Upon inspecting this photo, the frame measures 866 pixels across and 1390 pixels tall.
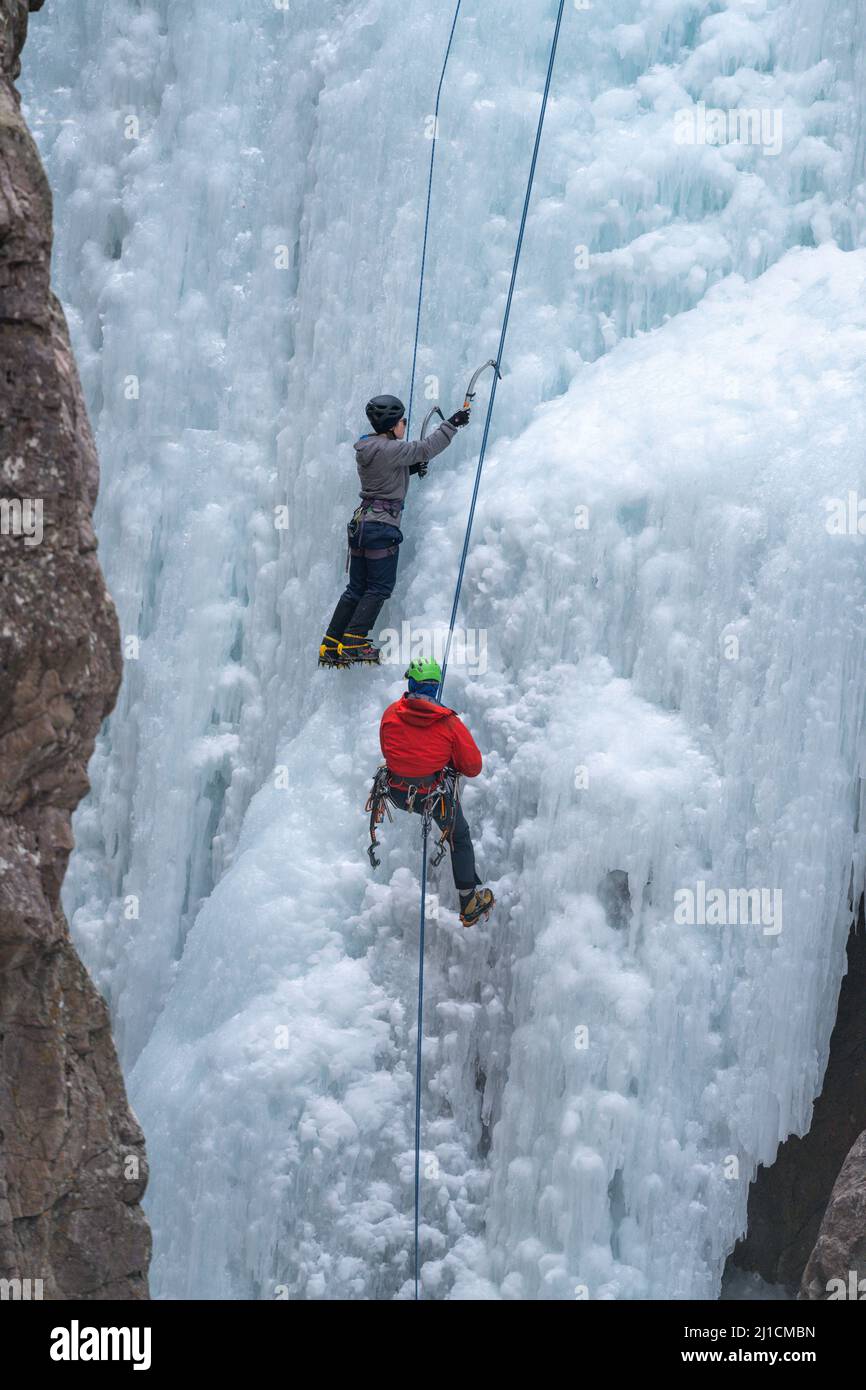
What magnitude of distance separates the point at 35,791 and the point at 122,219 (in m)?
4.42

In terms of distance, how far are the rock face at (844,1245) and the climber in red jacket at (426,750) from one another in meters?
2.33

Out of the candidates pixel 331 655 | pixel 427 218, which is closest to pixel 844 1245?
pixel 331 655

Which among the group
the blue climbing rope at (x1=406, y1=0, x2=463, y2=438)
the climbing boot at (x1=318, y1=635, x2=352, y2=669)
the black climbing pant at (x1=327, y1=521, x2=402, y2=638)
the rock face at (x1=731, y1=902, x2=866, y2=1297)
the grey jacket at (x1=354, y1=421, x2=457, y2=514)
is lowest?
the rock face at (x1=731, y1=902, x2=866, y2=1297)

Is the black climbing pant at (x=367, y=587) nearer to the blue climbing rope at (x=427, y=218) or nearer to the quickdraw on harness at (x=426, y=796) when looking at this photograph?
the blue climbing rope at (x=427, y=218)

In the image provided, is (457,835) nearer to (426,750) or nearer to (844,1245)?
(426,750)

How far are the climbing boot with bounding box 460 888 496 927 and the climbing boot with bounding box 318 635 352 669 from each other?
1310 mm

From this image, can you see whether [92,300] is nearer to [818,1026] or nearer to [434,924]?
[434,924]

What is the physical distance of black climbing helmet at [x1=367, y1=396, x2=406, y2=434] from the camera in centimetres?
686
